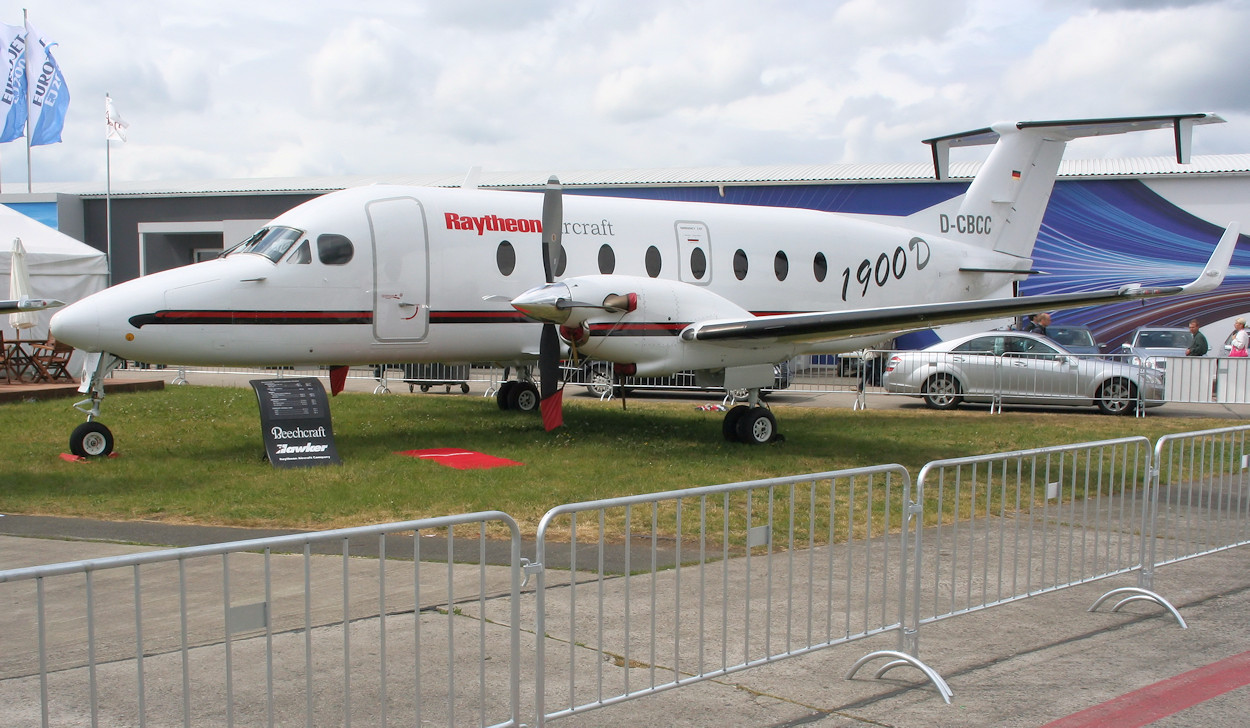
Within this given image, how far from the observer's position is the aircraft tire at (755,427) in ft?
44.9

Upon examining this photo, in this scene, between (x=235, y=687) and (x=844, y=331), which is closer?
(x=235, y=687)

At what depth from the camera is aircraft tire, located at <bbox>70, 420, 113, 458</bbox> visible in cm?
1155

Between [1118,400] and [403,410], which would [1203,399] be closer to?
[1118,400]

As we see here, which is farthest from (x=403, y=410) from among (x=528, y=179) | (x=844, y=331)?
(x=528, y=179)

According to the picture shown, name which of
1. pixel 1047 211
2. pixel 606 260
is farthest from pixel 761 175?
pixel 606 260

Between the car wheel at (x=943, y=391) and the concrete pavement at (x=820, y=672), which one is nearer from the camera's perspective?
the concrete pavement at (x=820, y=672)

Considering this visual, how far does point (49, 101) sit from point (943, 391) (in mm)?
31765

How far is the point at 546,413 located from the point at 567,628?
23.0ft

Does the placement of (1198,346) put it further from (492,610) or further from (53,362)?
(53,362)

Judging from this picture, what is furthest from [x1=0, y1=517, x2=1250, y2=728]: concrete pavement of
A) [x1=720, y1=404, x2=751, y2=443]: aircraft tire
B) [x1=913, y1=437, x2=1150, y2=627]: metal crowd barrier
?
[x1=720, y1=404, x2=751, y2=443]: aircraft tire

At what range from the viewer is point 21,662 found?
17.4 feet

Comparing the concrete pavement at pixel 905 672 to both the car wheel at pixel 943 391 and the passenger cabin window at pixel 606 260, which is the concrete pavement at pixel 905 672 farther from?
the car wheel at pixel 943 391

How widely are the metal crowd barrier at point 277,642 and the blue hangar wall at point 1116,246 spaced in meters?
24.7

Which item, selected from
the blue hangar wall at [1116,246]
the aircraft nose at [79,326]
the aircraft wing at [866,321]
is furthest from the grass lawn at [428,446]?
the blue hangar wall at [1116,246]
